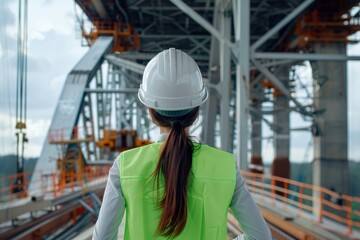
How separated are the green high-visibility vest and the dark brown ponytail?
0.08ft

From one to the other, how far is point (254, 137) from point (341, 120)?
1791 centimetres

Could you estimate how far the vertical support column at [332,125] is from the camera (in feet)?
69.2

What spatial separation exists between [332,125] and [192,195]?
20961 mm

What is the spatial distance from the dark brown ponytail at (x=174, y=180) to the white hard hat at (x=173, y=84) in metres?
0.13

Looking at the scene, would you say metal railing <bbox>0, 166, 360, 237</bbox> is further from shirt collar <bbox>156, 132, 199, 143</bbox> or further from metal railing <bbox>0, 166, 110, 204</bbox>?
shirt collar <bbox>156, 132, 199, 143</bbox>

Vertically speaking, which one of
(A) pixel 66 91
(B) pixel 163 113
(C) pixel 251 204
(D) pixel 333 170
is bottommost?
(D) pixel 333 170

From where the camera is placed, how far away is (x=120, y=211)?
151 cm

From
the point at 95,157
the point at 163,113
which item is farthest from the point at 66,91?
the point at 163,113

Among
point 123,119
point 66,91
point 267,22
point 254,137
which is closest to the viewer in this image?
point 66,91

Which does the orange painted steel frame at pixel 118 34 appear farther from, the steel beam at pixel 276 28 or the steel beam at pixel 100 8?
the steel beam at pixel 276 28

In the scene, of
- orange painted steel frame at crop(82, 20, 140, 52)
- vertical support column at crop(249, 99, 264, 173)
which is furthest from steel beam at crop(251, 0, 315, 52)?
vertical support column at crop(249, 99, 264, 173)

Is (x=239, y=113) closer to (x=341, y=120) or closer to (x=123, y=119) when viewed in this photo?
(x=341, y=120)

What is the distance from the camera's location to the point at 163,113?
165cm

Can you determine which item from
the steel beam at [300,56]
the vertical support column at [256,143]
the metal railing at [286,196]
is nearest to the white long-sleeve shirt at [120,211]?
the metal railing at [286,196]
